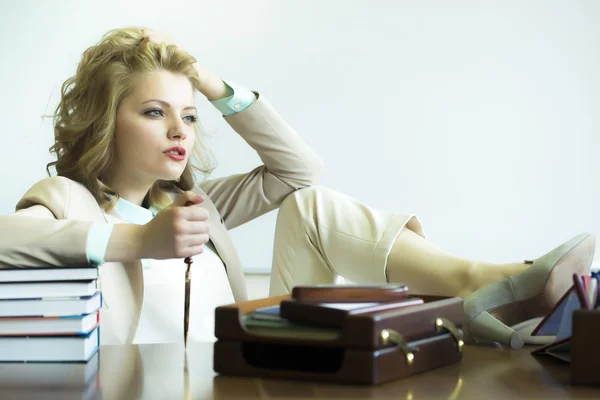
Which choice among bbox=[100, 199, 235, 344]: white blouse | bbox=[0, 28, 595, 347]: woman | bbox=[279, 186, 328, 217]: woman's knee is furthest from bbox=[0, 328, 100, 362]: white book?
bbox=[279, 186, 328, 217]: woman's knee

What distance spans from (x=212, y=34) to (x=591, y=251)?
1782 millimetres

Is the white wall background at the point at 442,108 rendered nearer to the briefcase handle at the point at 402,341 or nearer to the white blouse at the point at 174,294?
the white blouse at the point at 174,294

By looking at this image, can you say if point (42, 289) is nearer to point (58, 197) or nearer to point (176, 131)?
point (58, 197)

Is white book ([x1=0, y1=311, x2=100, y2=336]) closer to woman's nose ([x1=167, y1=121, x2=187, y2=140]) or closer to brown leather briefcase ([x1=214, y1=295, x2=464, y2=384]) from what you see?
brown leather briefcase ([x1=214, y1=295, x2=464, y2=384])

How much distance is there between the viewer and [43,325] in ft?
3.41

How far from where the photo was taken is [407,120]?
2701 millimetres

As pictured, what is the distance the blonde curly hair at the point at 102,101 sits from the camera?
1729mm

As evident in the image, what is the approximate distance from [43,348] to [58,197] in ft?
1.82

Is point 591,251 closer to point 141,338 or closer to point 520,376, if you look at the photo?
point 520,376

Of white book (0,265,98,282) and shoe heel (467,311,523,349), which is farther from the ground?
white book (0,265,98,282)

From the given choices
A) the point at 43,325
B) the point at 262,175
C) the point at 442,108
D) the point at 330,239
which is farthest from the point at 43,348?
the point at 442,108

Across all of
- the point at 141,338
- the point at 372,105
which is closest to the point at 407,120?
the point at 372,105

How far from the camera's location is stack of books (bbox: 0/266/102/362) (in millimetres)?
1030

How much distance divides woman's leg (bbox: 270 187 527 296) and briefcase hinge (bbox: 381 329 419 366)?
2.17 ft
